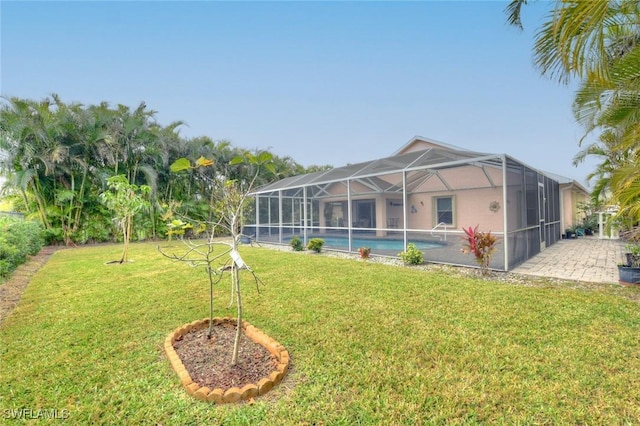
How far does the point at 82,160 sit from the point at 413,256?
14.6m

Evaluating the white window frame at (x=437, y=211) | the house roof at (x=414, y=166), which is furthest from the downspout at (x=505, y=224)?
the white window frame at (x=437, y=211)

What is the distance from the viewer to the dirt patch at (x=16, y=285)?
15.6 feet

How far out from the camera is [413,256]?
795cm

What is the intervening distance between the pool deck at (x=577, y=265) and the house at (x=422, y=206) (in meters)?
0.41

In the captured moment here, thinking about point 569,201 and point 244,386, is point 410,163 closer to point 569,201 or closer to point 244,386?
point 244,386

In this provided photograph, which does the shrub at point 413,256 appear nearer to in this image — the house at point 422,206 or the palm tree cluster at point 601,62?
the house at point 422,206

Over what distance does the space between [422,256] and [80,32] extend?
12.2 m

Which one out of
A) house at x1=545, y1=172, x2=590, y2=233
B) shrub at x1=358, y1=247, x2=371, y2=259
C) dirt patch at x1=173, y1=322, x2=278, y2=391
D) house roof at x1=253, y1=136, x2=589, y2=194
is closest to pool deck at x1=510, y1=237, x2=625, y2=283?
house roof at x1=253, y1=136, x2=589, y2=194

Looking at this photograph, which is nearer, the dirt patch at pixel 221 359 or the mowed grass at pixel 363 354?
the mowed grass at pixel 363 354

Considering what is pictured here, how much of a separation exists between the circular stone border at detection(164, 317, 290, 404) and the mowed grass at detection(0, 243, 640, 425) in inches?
2.9

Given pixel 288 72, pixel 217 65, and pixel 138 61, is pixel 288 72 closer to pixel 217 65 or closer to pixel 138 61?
pixel 217 65

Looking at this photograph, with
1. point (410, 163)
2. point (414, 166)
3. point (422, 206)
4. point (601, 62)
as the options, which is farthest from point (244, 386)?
point (422, 206)

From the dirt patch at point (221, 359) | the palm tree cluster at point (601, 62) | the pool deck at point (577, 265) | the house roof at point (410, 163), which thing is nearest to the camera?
the dirt patch at point (221, 359)

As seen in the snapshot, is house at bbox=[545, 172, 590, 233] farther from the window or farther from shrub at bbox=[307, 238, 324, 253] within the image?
shrub at bbox=[307, 238, 324, 253]
